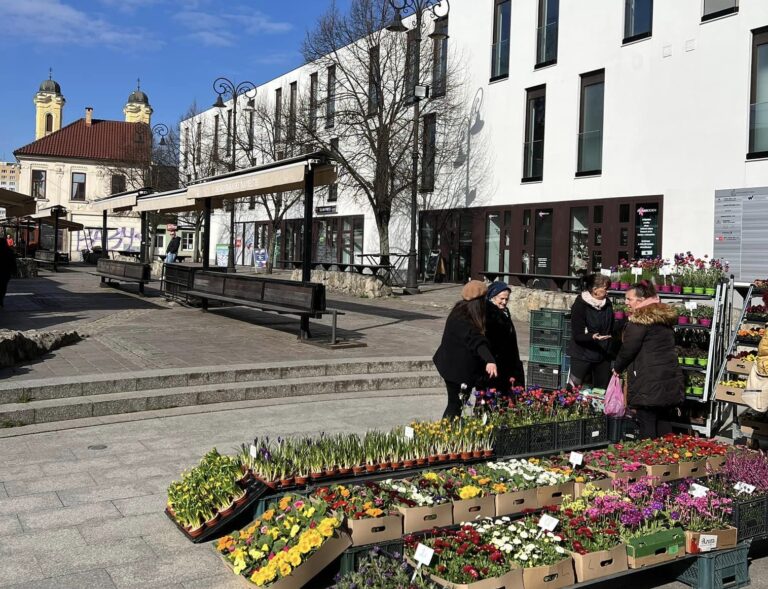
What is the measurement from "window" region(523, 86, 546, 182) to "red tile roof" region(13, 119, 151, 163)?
4713 cm

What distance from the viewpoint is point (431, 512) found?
14.0ft

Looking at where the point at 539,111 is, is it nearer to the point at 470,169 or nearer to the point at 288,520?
the point at 470,169

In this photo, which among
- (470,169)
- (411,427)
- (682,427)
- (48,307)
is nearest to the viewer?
(411,427)

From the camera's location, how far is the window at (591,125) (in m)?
21.5

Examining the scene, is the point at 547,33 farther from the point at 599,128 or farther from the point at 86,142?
the point at 86,142

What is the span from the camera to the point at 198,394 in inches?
337

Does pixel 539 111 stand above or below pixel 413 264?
above

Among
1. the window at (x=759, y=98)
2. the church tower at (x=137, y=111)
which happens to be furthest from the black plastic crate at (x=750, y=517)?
the church tower at (x=137, y=111)

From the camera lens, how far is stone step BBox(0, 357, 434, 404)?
793 centimetres

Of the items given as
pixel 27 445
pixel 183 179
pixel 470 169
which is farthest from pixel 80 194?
pixel 27 445

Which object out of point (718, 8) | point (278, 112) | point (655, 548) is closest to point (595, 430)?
point (655, 548)

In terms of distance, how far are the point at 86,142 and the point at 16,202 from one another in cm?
5667

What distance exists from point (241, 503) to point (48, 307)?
1392 centimetres

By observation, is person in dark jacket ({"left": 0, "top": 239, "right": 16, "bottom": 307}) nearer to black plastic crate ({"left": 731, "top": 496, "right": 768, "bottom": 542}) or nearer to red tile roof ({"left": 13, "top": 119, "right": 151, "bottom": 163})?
black plastic crate ({"left": 731, "top": 496, "right": 768, "bottom": 542})
